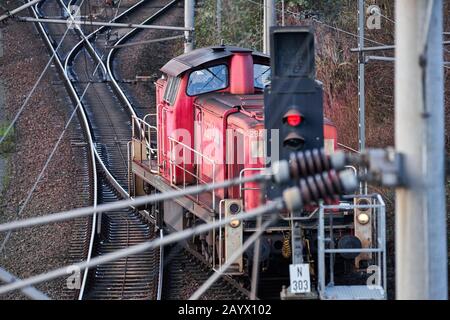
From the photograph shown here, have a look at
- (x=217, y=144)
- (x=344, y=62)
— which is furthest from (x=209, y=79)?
(x=344, y=62)

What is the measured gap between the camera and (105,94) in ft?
77.2

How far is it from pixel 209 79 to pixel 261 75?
2.24 feet

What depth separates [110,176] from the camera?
17.1m

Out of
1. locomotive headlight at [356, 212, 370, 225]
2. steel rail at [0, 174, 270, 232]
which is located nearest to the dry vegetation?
locomotive headlight at [356, 212, 370, 225]

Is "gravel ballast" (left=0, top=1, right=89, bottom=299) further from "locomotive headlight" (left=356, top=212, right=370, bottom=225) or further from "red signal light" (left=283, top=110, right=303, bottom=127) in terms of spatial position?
"red signal light" (left=283, top=110, right=303, bottom=127)

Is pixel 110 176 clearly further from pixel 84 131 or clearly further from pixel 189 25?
pixel 84 131

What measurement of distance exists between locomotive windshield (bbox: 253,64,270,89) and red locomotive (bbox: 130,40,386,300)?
13 mm

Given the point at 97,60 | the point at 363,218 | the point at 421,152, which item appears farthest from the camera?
the point at 97,60

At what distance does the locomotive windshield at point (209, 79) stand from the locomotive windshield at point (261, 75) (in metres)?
0.39

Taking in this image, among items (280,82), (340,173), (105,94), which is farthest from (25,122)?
(340,173)

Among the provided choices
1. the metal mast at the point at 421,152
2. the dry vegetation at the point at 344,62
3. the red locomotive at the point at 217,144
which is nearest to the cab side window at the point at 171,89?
the red locomotive at the point at 217,144

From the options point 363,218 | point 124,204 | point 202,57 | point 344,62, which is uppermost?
point 344,62
